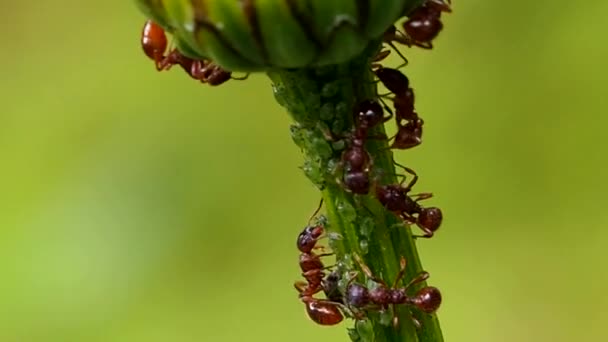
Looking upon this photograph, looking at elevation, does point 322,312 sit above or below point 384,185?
below

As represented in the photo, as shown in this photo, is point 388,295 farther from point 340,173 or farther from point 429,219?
point 429,219

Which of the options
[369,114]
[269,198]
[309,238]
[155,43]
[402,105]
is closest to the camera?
[369,114]

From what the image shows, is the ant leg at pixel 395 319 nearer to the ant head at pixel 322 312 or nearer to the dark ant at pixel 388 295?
the dark ant at pixel 388 295

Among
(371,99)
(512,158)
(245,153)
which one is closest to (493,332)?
(512,158)

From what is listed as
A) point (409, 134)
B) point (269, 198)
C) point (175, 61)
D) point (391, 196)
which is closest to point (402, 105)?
point (409, 134)

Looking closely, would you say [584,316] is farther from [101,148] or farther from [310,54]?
[310,54]
